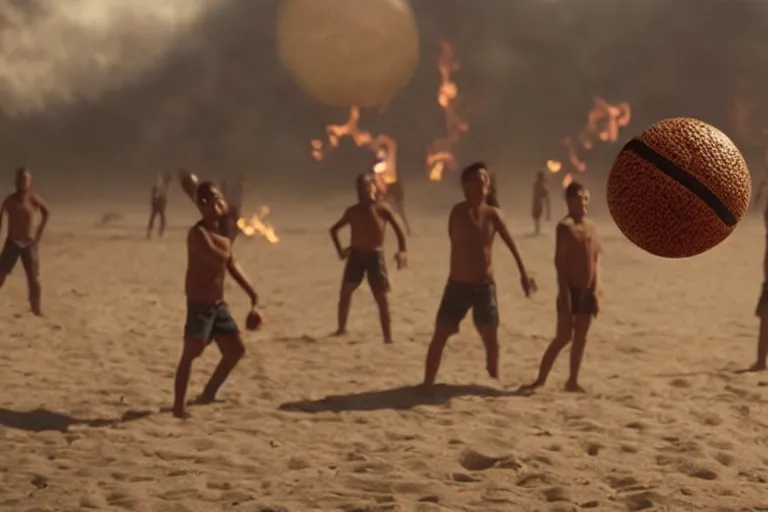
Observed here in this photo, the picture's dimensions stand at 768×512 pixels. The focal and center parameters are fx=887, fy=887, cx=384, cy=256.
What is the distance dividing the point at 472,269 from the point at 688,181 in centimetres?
355

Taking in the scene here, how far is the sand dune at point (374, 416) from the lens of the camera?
5.08m

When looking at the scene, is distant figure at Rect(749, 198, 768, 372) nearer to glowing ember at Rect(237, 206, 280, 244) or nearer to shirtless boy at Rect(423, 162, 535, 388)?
shirtless boy at Rect(423, 162, 535, 388)

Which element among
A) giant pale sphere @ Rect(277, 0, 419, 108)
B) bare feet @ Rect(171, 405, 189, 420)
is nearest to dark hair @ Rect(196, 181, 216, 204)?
bare feet @ Rect(171, 405, 189, 420)

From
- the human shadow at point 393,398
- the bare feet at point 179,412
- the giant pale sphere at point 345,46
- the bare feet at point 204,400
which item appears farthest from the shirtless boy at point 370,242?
the giant pale sphere at point 345,46

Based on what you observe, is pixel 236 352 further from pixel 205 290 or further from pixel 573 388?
pixel 573 388

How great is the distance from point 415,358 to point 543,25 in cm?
7252

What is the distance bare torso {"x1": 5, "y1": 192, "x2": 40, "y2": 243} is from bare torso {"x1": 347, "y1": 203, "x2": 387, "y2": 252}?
12.6ft

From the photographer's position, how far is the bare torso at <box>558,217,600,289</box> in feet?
23.7

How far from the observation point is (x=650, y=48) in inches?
2827

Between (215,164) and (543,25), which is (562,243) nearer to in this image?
(215,164)

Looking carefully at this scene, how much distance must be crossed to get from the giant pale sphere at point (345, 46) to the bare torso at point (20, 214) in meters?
72.9

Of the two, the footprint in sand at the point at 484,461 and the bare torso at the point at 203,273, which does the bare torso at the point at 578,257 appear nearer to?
the footprint in sand at the point at 484,461

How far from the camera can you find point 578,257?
722 cm

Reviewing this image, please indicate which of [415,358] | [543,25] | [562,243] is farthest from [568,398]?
[543,25]
